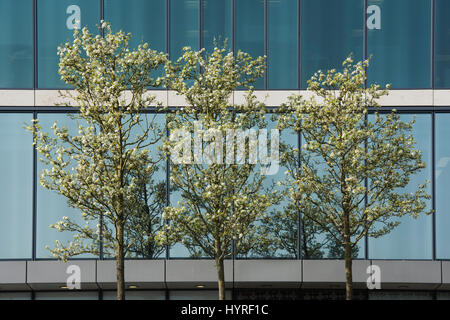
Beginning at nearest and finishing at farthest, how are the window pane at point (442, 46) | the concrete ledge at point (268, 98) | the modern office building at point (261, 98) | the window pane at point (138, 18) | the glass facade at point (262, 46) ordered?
the modern office building at point (261, 98) < the glass facade at point (262, 46) < the concrete ledge at point (268, 98) < the window pane at point (442, 46) < the window pane at point (138, 18)

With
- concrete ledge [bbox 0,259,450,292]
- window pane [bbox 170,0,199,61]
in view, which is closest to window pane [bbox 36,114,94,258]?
concrete ledge [bbox 0,259,450,292]

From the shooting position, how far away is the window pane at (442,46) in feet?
72.1

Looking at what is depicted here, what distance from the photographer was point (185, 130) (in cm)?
1820

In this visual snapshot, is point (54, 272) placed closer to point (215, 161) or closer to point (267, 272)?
point (267, 272)

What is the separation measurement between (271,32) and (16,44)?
857cm

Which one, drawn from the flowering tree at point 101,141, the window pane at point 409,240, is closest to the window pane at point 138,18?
the flowering tree at point 101,141

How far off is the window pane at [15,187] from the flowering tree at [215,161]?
5.90 metres

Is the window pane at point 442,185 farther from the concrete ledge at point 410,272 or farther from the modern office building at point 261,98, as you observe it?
the concrete ledge at point 410,272

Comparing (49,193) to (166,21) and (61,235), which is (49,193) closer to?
(61,235)

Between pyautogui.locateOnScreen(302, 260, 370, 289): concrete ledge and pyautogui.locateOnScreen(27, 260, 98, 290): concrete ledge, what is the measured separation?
22.9ft

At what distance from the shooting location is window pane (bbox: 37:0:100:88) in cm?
2200

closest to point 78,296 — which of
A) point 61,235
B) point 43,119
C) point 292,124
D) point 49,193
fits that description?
point 61,235

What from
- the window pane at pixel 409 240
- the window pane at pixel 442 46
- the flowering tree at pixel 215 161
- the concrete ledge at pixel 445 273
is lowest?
the concrete ledge at pixel 445 273

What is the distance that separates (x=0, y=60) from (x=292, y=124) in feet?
33.3
